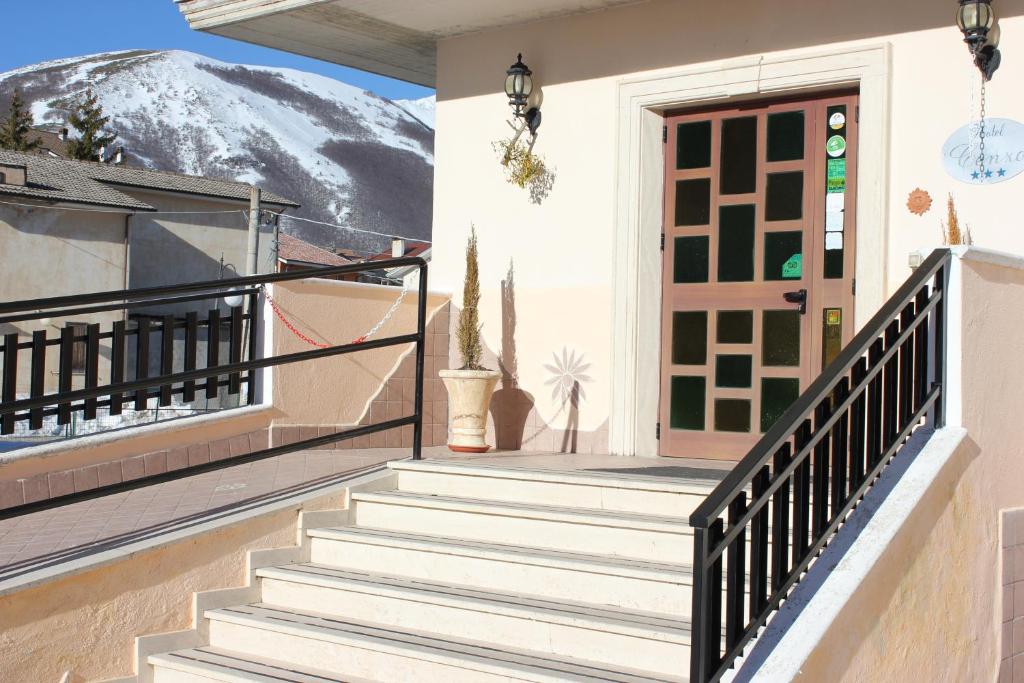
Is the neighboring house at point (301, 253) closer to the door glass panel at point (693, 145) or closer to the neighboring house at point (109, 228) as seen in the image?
the neighboring house at point (109, 228)

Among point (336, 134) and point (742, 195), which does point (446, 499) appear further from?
point (336, 134)

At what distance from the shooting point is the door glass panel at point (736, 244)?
23.3 feet

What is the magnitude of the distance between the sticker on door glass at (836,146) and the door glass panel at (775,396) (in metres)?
1.37

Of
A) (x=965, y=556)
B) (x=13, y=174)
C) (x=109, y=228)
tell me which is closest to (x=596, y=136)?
(x=965, y=556)

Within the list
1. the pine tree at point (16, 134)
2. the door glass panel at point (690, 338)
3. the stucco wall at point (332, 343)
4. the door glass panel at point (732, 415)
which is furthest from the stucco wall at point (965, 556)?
the pine tree at point (16, 134)

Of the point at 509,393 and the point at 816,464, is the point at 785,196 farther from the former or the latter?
the point at 816,464

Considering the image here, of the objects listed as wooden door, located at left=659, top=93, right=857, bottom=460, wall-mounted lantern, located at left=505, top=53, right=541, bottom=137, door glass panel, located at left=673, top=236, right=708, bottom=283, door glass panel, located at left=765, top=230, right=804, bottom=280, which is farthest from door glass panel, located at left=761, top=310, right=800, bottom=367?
wall-mounted lantern, located at left=505, top=53, right=541, bottom=137

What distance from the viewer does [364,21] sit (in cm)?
805

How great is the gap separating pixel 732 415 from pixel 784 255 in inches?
40.7

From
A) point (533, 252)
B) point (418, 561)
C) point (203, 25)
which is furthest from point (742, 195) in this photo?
point (203, 25)

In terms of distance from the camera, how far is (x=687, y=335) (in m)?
7.36

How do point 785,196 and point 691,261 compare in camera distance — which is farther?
point 691,261

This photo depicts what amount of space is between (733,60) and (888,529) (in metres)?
3.98

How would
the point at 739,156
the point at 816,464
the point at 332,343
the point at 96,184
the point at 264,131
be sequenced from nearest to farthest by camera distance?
the point at 816,464
the point at 739,156
the point at 332,343
the point at 96,184
the point at 264,131
